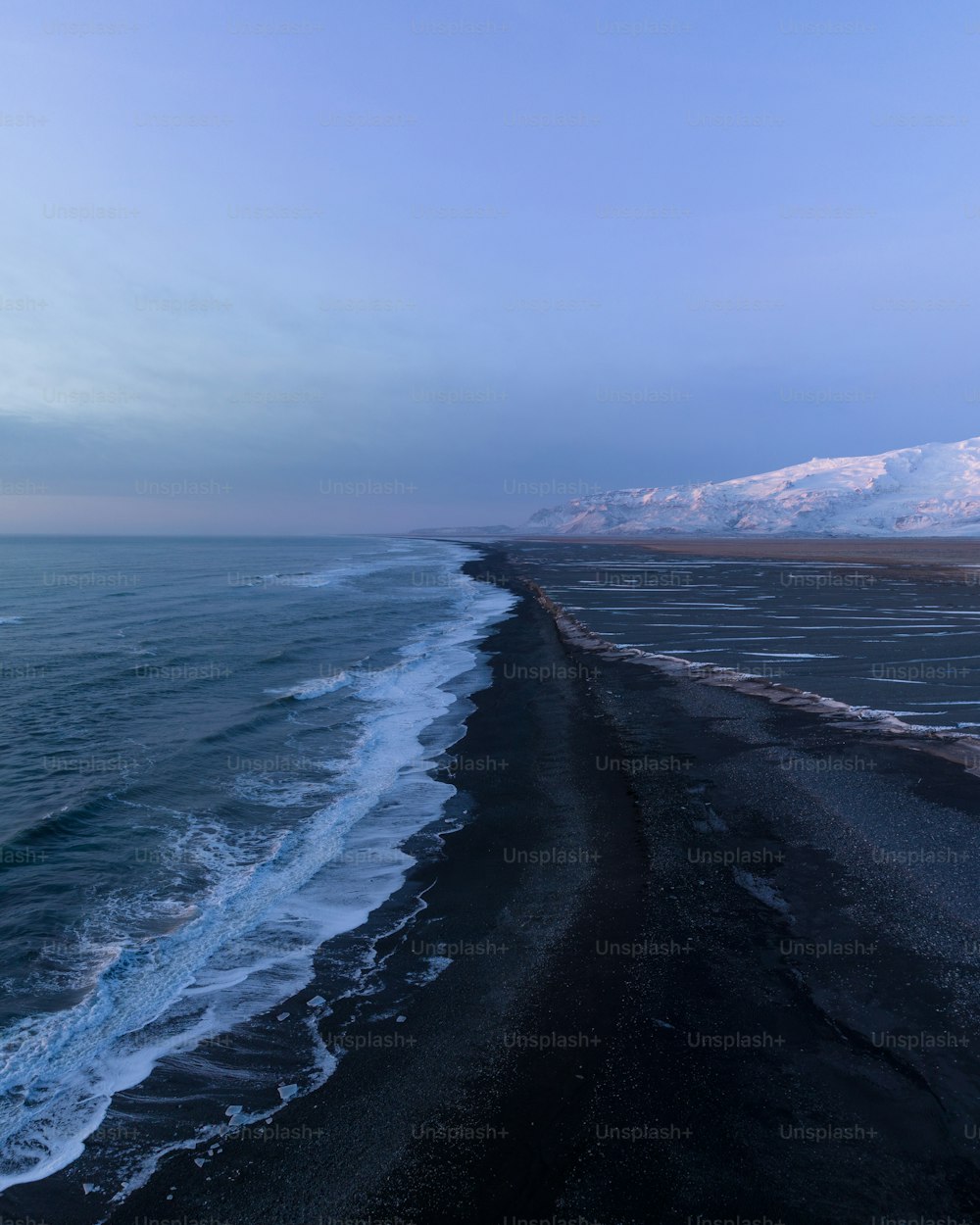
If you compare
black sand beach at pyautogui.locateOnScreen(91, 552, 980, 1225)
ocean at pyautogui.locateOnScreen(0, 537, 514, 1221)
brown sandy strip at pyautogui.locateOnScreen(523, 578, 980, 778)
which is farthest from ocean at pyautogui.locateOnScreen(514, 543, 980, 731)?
ocean at pyautogui.locateOnScreen(0, 537, 514, 1221)

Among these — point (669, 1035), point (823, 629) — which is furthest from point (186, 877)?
point (823, 629)

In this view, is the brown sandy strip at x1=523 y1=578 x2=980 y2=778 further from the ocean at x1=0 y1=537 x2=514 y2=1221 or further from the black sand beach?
the ocean at x1=0 y1=537 x2=514 y2=1221

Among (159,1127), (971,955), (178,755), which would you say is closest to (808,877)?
(971,955)

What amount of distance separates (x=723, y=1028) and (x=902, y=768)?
867 cm

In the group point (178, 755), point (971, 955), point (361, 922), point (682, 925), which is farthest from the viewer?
point (178, 755)

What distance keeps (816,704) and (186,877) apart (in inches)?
616

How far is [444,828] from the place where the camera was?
12.5m

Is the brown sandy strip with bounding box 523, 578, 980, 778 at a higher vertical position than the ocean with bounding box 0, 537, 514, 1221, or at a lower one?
higher

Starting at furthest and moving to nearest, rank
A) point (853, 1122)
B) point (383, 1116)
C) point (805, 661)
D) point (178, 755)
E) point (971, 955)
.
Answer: point (805, 661) < point (178, 755) < point (971, 955) < point (383, 1116) < point (853, 1122)

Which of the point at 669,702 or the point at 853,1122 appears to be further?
the point at 669,702

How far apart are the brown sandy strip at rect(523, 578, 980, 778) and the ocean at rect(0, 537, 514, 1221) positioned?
5.96 m

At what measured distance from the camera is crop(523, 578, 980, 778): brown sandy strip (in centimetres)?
1402

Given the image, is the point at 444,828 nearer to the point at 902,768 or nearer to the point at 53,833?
the point at 53,833

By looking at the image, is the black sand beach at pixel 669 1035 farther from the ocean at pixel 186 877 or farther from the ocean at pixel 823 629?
the ocean at pixel 823 629
